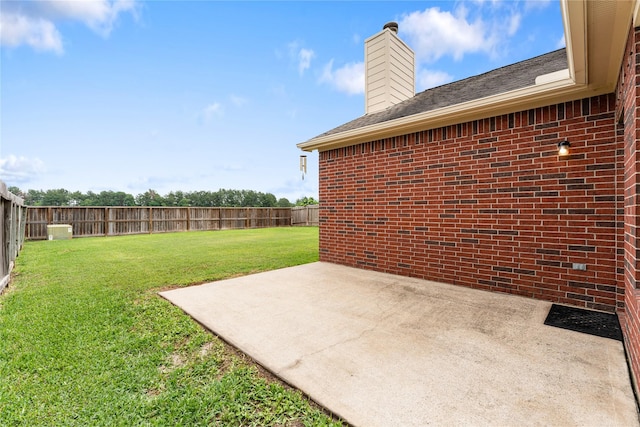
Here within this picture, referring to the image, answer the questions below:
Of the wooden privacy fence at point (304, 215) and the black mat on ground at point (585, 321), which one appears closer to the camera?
the black mat on ground at point (585, 321)

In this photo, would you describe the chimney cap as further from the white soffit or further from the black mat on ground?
the black mat on ground

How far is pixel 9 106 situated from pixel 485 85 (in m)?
23.9

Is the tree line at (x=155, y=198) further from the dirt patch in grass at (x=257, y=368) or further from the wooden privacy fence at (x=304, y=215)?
the dirt patch in grass at (x=257, y=368)

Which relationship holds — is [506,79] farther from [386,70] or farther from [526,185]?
[386,70]

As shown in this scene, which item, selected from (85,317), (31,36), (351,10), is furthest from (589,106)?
(31,36)

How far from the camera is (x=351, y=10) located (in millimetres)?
9914

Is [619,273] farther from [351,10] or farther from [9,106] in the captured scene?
[9,106]

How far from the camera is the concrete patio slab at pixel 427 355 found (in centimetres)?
170

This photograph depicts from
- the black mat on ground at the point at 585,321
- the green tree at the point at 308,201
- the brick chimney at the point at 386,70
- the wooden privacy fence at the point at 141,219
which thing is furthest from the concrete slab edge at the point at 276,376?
the green tree at the point at 308,201

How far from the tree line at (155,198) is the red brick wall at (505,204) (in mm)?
20886

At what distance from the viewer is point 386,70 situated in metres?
7.12

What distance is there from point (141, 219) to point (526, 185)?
16.8 m

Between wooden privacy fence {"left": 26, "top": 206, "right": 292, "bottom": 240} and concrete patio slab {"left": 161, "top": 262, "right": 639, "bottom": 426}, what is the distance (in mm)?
12869

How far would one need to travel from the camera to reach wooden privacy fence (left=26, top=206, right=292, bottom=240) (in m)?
12.3
